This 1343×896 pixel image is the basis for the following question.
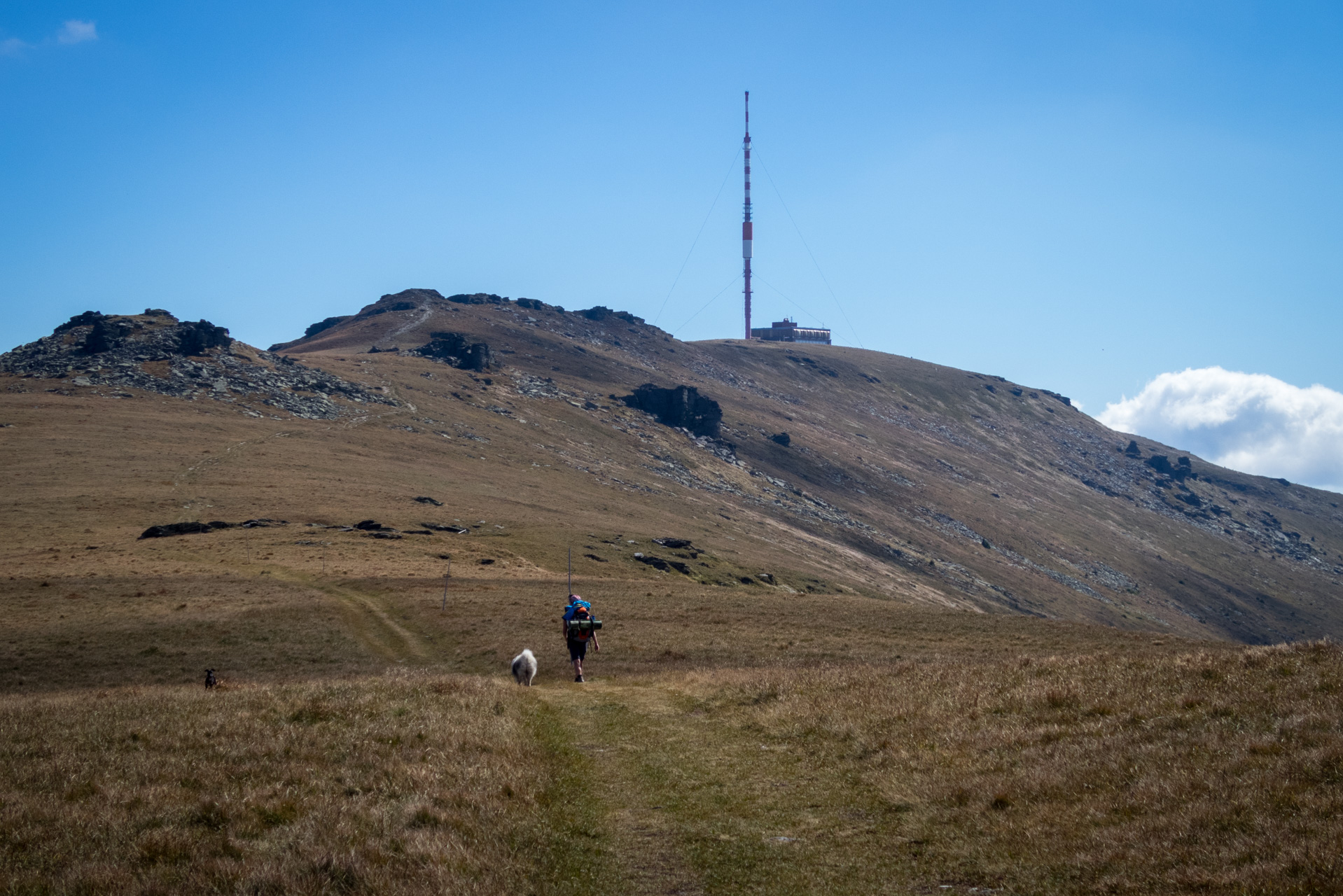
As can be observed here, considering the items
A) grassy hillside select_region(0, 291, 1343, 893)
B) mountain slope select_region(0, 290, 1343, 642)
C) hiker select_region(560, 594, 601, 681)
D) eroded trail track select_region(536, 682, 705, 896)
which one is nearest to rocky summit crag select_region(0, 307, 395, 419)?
mountain slope select_region(0, 290, 1343, 642)

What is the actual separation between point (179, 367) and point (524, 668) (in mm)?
149309

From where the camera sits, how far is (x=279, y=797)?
37.8 ft

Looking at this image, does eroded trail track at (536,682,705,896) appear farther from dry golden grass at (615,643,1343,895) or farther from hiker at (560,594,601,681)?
hiker at (560,594,601,681)

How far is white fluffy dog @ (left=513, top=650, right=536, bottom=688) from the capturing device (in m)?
25.2

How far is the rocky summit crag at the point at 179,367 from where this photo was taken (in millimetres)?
142875

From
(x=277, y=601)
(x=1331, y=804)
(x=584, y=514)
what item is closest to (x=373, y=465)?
(x=584, y=514)

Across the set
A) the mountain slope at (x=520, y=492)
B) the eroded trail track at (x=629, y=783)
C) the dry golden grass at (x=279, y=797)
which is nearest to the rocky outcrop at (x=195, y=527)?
the mountain slope at (x=520, y=492)

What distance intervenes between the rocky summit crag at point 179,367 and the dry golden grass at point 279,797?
136m

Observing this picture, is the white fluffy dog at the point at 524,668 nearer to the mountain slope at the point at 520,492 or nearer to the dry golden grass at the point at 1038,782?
the dry golden grass at the point at 1038,782

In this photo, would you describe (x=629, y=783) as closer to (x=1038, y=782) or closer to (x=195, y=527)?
(x=1038, y=782)

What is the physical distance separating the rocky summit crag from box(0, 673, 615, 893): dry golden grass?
13582 centimetres

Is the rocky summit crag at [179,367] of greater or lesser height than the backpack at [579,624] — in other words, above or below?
above

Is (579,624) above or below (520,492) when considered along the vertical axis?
above

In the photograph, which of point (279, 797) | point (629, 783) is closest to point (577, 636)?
point (629, 783)
